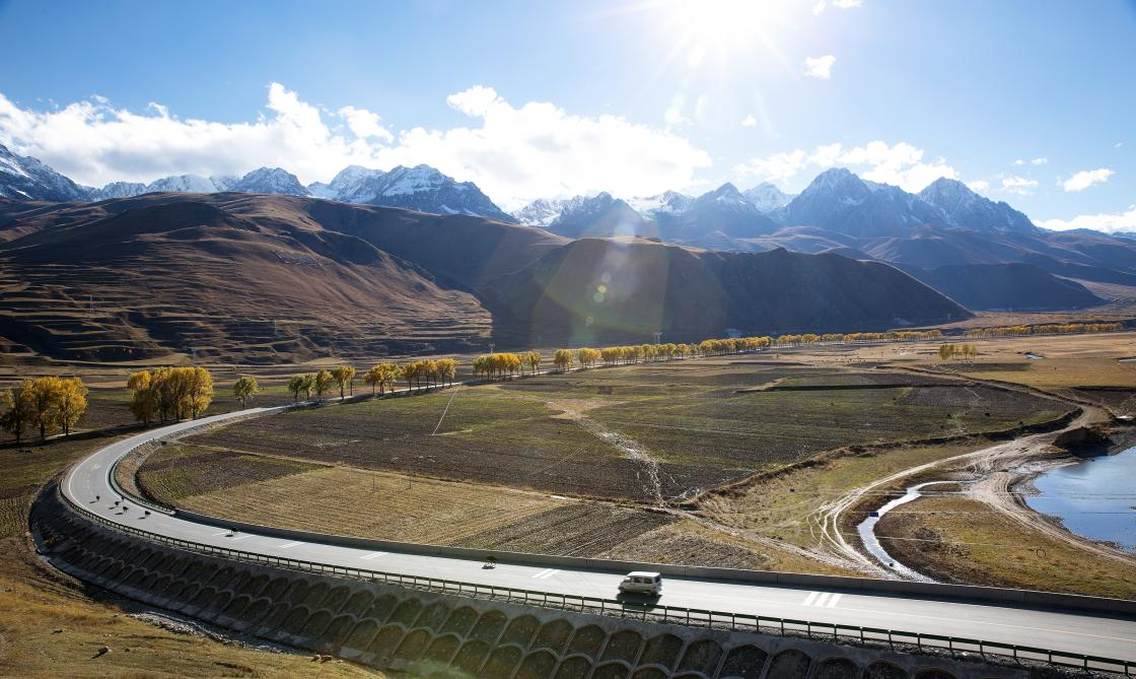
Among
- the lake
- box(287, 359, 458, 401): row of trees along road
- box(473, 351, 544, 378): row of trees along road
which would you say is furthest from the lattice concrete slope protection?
box(473, 351, 544, 378): row of trees along road

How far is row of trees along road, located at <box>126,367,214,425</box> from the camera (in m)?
106

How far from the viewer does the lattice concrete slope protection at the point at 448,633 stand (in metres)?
27.0

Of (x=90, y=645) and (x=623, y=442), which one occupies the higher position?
(x=90, y=645)

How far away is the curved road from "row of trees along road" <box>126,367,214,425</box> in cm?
6536

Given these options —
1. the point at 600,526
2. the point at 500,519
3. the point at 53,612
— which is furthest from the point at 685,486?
the point at 53,612

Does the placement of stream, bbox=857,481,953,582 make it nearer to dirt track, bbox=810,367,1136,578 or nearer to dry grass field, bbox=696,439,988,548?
dirt track, bbox=810,367,1136,578

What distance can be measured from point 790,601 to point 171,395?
4340 inches

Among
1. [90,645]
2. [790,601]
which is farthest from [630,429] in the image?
[90,645]

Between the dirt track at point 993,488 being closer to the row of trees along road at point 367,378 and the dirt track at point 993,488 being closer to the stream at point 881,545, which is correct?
the stream at point 881,545

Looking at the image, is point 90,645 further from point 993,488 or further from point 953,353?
point 953,353

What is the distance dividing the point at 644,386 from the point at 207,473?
91.0 m

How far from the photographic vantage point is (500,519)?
5200 cm

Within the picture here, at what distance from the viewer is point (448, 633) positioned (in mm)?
33969

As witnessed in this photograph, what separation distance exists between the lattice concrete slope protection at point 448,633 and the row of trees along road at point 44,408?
187ft
